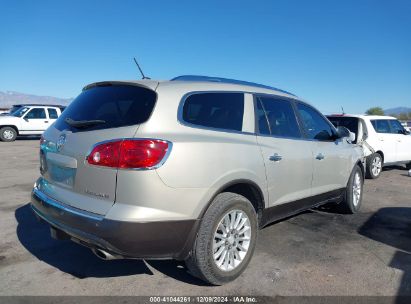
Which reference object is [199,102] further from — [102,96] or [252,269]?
[252,269]

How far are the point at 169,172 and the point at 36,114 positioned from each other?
17665 millimetres

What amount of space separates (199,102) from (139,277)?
5.57 feet

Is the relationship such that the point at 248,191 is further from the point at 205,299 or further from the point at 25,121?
the point at 25,121

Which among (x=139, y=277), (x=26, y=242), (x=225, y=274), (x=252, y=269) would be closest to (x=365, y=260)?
(x=252, y=269)

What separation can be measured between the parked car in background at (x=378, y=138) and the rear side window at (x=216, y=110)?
6162 mm

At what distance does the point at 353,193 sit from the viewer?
18.8 ft

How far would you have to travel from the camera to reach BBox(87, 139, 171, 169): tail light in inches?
108

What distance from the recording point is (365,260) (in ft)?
12.9

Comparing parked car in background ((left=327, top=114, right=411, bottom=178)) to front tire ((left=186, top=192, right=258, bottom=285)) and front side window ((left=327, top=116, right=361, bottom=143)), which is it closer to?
front side window ((left=327, top=116, right=361, bottom=143))

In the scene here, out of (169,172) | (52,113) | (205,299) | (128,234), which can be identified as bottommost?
(205,299)

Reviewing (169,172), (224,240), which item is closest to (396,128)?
(224,240)

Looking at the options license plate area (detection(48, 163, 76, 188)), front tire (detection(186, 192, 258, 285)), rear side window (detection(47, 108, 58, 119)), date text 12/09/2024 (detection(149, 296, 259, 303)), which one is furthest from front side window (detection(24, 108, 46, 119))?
Answer: date text 12/09/2024 (detection(149, 296, 259, 303))

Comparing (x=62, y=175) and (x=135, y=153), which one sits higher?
(x=135, y=153)

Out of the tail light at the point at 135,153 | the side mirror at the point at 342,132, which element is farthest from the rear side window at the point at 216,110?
the side mirror at the point at 342,132
